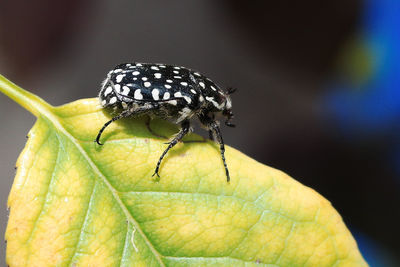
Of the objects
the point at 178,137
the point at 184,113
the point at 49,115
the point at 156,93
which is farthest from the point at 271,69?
the point at 49,115

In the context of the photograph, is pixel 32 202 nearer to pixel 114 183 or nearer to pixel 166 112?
pixel 114 183

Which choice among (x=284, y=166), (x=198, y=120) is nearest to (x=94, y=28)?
(x=284, y=166)

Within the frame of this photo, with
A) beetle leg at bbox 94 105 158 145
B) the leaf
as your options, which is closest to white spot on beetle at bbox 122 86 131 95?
beetle leg at bbox 94 105 158 145

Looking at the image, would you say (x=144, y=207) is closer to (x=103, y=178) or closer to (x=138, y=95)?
(x=103, y=178)

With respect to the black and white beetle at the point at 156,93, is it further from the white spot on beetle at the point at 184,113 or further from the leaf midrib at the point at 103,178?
the leaf midrib at the point at 103,178

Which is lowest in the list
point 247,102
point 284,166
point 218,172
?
point 284,166

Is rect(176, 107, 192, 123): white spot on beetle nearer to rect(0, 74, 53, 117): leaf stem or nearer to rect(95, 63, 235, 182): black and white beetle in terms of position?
rect(95, 63, 235, 182): black and white beetle
